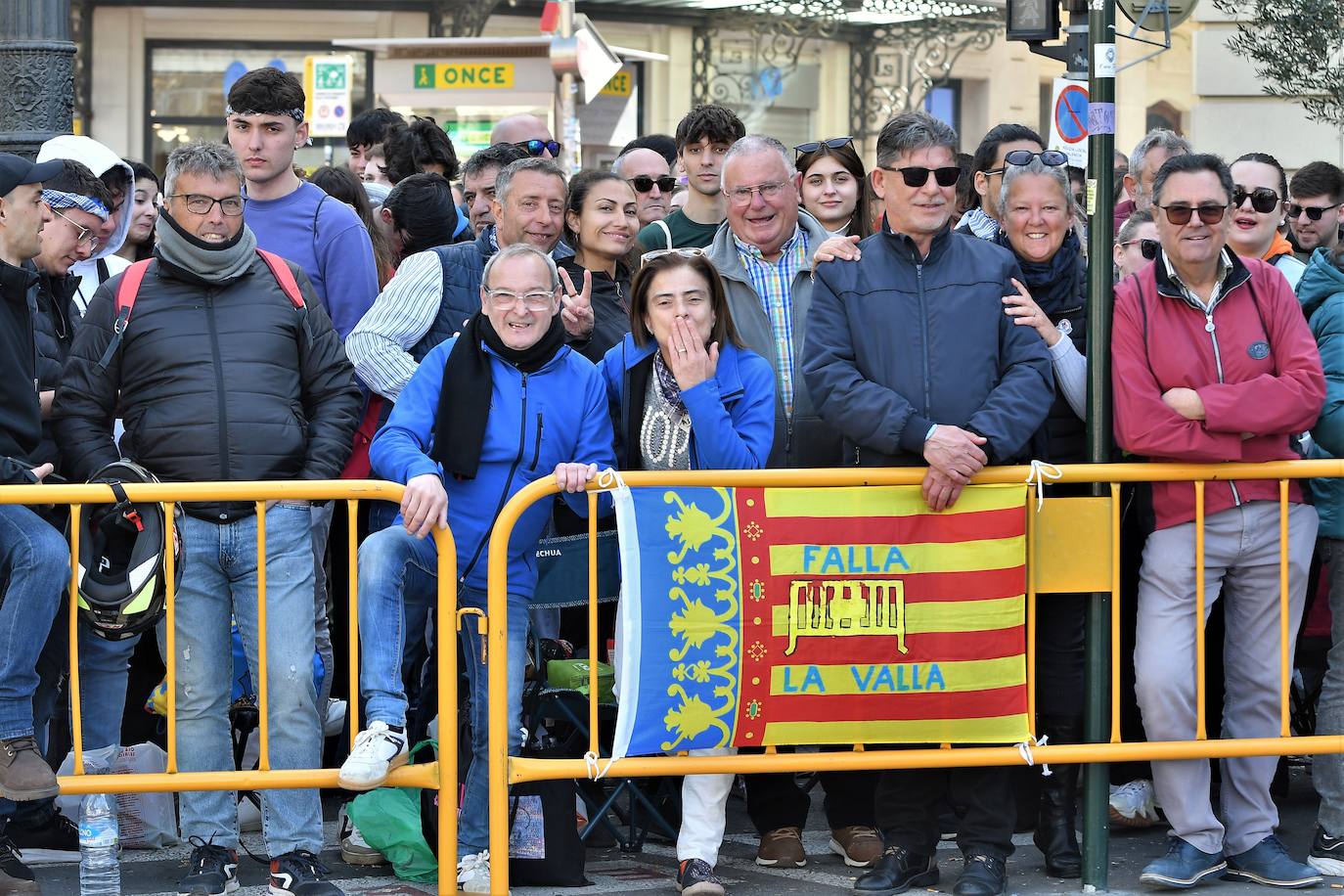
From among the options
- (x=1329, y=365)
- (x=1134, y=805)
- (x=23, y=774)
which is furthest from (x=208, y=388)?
(x=1329, y=365)

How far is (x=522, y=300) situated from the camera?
601cm

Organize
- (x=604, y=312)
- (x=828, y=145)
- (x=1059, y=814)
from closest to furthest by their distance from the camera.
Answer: (x=1059, y=814)
(x=604, y=312)
(x=828, y=145)

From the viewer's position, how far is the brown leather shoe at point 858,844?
6309 millimetres

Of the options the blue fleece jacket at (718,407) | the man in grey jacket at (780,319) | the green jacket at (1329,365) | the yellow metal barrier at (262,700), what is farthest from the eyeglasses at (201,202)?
the green jacket at (1329,365)

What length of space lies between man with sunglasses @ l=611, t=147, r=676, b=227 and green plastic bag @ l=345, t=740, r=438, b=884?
3.08 m

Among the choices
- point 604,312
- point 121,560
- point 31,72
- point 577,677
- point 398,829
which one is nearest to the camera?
point 121,560

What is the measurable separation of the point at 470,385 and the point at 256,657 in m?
1.12

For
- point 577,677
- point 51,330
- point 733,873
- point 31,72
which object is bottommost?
point 733,873

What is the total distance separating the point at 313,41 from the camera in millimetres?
22766

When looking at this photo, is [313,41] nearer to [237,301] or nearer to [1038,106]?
[1038,106]

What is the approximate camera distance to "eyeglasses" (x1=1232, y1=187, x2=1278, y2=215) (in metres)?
7.15

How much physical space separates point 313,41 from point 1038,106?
11.0 m

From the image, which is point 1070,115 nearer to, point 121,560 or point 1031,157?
point 1031,157

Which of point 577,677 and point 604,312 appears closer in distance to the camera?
point 577,677
